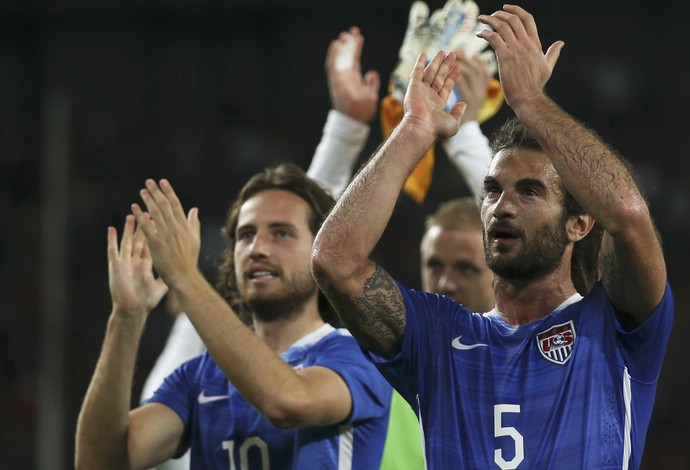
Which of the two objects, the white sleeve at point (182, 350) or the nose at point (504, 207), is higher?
the white sleeve at point (182, 350)

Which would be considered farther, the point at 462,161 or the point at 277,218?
the point at 462,161

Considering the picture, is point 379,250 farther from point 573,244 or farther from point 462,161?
point 573,244

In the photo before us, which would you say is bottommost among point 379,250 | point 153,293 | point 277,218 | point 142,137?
point 153,293

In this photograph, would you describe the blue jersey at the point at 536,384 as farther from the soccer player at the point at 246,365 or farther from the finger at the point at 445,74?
the finger at the point at 445,74

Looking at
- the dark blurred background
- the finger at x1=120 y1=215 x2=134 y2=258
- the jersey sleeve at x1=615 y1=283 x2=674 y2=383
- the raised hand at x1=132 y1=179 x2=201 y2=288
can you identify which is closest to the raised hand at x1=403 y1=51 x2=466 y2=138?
the jersey sleeve at x1=615 y1=283 x2=674 y2=383

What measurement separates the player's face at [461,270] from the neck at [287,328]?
0.63 metres

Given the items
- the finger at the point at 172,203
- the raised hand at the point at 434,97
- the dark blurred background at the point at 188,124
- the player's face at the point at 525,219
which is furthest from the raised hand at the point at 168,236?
the dark blurred background at the point at 188,124

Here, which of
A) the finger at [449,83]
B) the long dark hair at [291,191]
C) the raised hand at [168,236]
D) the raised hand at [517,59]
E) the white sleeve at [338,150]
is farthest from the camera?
the white sleeve at [338,150]

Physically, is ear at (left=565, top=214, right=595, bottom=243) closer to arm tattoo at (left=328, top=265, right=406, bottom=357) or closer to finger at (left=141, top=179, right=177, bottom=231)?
arm tattoo at (left=328, top=265, right=406, bottom=357)

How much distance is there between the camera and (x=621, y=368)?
101 inches

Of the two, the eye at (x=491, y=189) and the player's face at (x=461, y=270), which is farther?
the player's face at (x=461, y=270)

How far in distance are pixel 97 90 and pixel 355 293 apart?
26.4 feet

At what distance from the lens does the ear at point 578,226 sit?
2736 mm

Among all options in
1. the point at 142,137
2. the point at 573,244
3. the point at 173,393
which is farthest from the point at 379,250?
the point at 573,244
